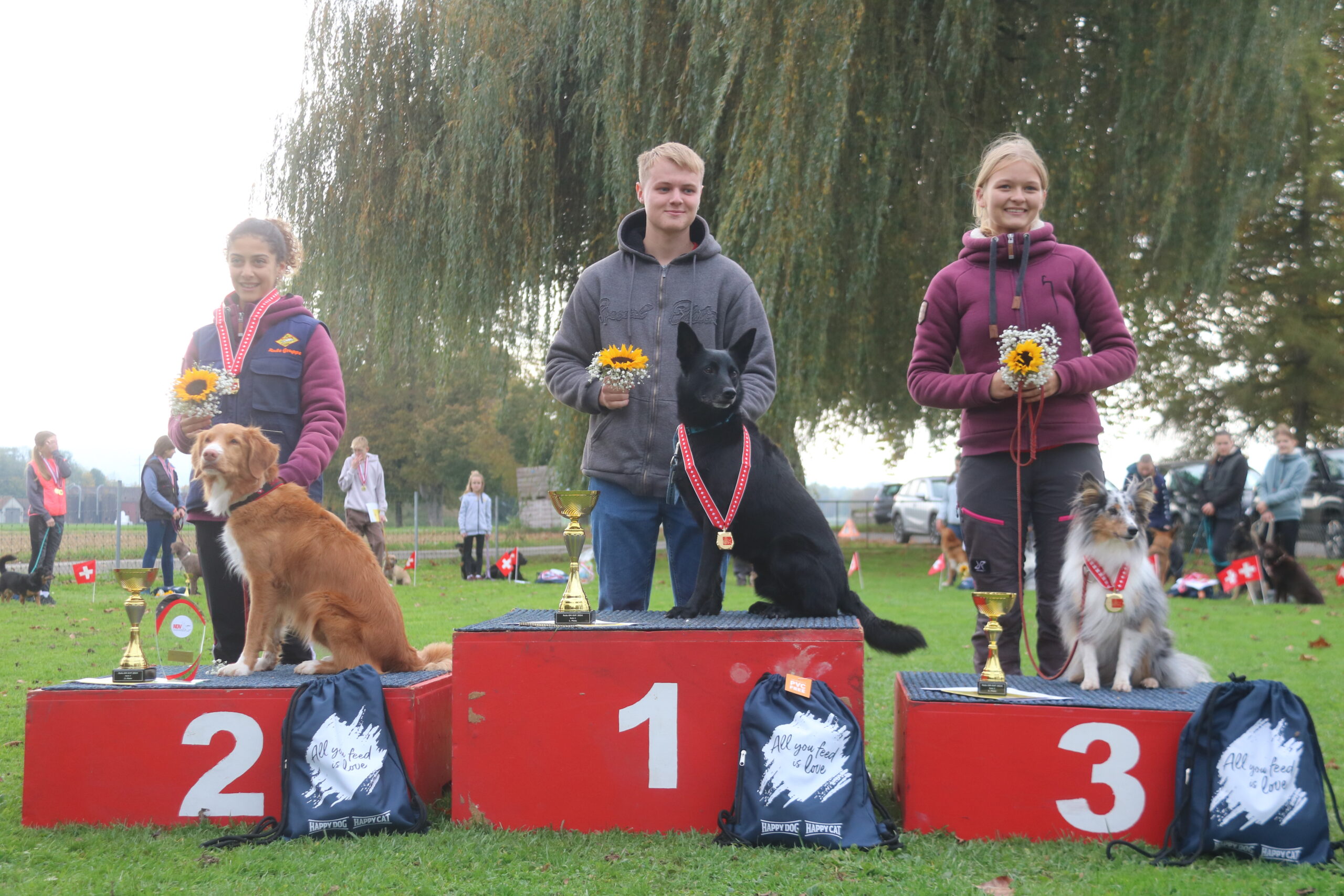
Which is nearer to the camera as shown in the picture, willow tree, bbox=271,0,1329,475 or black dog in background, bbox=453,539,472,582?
willow tree, bbox=271,0,1329,475

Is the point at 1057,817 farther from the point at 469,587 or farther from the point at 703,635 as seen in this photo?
the point at 469,587

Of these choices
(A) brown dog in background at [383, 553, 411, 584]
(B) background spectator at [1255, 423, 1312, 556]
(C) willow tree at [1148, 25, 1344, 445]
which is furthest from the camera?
(C) willow tree at [1148, 25, 1344, 445]

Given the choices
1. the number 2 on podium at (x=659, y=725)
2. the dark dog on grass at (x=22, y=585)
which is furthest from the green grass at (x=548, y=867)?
the dark dog on grass at (x=22, y=585)

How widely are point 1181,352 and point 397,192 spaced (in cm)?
1348

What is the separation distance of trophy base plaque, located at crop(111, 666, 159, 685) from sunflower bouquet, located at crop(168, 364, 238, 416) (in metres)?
0.86

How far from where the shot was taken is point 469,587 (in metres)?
12.2

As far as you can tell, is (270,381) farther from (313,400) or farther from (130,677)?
(130,677)

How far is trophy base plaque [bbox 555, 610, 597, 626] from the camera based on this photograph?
2.87m

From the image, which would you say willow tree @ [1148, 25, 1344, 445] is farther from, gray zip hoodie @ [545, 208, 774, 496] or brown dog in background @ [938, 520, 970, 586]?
gray zip hoodie @ [545, 208, 774, 496]

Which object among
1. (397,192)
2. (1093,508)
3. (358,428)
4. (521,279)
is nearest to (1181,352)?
(521,279)

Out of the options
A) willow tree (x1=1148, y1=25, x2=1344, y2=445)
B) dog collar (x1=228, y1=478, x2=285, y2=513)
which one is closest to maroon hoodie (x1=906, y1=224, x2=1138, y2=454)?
dog collar (x1=228, y1=478, x2=285, y2=513)

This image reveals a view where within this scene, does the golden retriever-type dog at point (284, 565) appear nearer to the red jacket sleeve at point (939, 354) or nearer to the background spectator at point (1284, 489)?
the red jacket sleeve at point (939, 354)

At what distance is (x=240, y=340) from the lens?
3430 mm


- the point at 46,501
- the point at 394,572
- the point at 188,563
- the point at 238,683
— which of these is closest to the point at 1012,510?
the point at 238,683
